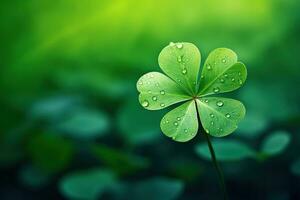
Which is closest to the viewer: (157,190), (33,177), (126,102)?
(157,190)

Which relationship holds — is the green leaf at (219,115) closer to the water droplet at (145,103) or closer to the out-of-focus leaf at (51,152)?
the water droplet at (145,103)

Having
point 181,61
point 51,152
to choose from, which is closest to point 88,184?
point 51,152

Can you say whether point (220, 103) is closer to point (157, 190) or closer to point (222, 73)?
point (222, 73)

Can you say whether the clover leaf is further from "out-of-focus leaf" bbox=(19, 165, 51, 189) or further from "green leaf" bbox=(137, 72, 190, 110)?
"out-of-focus leaf" bbox=(19, 165, 51, 189)

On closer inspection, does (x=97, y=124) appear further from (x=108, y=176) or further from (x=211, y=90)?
(x=211, y=90)

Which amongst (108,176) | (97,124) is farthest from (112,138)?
(108,176)

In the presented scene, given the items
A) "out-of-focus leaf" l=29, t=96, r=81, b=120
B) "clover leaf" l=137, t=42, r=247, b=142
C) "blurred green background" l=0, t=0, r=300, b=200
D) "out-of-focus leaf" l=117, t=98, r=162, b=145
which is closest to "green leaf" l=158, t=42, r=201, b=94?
"clover leaf" l=137, t=42, r=247, b=142
